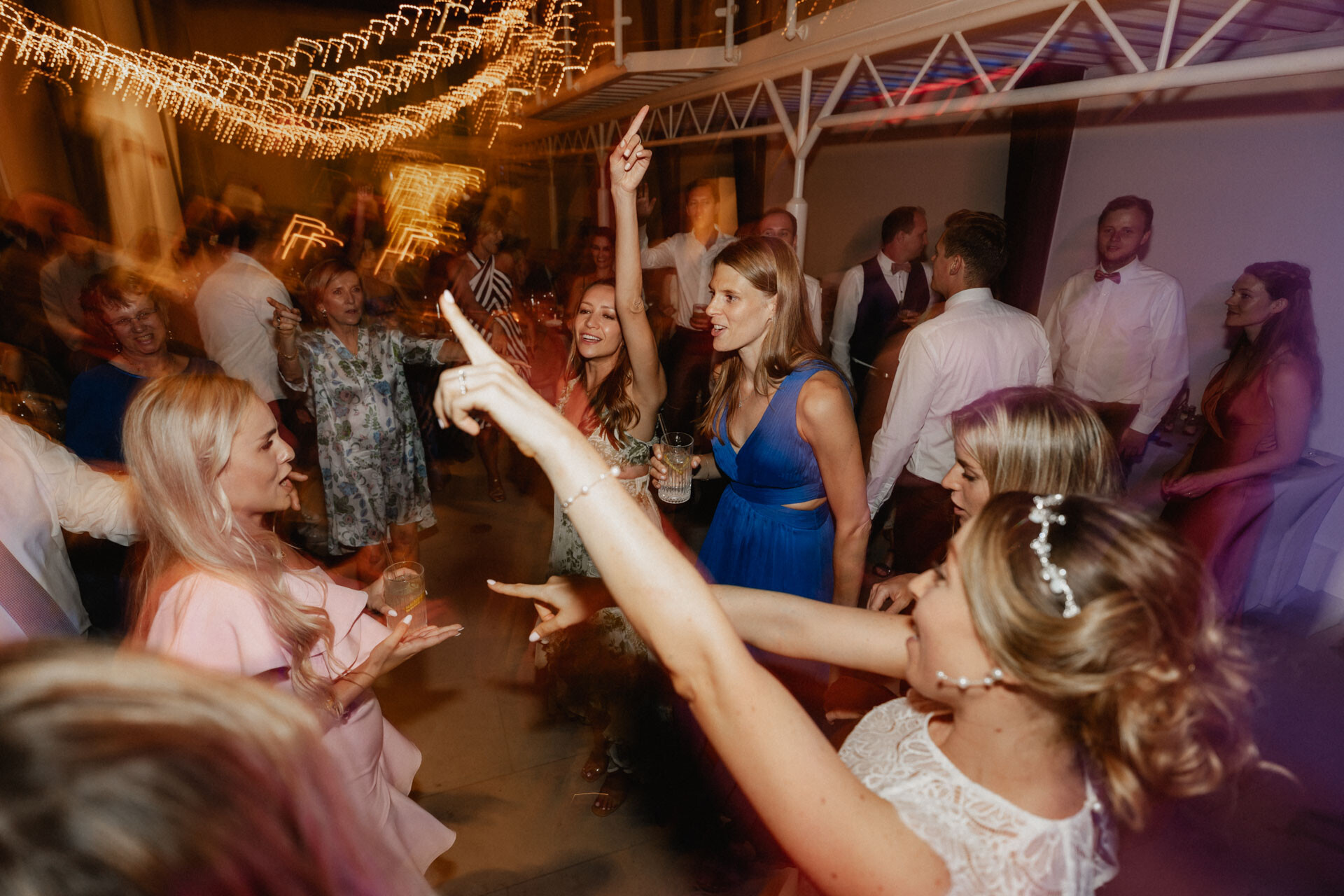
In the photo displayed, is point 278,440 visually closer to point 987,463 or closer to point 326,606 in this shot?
point 326,606

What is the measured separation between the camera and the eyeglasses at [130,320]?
2660 millimetres

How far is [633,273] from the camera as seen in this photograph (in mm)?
2271

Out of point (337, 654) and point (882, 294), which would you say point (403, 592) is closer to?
point (337, 654)

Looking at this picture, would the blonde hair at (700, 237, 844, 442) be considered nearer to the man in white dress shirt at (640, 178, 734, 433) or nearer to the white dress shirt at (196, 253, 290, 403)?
the man in white dress shirt at (640, 178, 734, 433)

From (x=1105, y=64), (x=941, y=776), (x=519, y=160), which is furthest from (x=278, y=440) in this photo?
(x=519, y=160)

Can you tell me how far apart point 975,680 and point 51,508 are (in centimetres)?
231

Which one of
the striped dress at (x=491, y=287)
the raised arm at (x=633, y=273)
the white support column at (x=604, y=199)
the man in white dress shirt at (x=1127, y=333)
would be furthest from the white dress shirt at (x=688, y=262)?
the raised arm at (x=633, y=273)

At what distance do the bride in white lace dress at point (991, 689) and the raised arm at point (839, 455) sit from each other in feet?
3.54

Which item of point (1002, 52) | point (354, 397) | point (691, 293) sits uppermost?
point (1002, 52)

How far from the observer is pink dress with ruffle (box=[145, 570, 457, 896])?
4.60 feet

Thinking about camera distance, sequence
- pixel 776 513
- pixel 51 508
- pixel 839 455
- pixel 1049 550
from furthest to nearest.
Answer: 1. pixel 776 513
2. pixel 839 455
3. pixel 51 508
4. pixel 1049 550

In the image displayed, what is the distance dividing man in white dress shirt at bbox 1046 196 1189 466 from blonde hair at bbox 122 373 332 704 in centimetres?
412

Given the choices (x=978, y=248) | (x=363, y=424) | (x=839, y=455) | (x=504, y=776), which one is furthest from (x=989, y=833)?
(x=363, y=424)

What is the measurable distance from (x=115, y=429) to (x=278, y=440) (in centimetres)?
150
